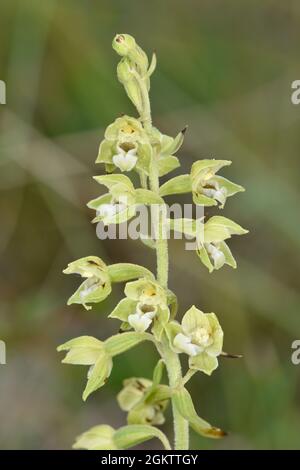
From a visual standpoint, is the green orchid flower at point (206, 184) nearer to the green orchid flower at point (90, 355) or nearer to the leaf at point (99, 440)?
the green orchid flower at point (90, 355)

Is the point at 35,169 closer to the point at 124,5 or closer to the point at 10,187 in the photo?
the point at 10,187

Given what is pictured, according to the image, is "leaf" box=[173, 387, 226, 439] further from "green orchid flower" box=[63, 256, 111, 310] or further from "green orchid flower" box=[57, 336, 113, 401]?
"green orchid flower" box=[63, 256, 111, 310]

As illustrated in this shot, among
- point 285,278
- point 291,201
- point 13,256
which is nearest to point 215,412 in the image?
point 285,278

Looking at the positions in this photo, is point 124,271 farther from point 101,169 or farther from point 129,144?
point 101,169

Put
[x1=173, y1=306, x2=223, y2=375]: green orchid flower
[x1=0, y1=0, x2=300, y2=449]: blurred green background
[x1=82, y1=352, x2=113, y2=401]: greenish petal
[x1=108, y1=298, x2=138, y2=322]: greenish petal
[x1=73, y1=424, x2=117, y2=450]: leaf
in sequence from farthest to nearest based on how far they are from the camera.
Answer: [x1=0, y1=0, x2=300, y2=449]: blurred green background < [x1=73, y1=424, x2=117, y2=450]: leaf < [x1=82, y1=352, x2=113, y2=401]: greenish petal < [x1=108, y1=298, x2=138, y2=322]: greenish petal < [x1=173, y1=306, x2=223, y2=375]: green orchid flower

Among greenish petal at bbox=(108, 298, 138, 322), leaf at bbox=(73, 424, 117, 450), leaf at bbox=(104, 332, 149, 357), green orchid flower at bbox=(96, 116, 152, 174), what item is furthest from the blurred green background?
green orchid flower at bbox=(96, 116, 152, 174)

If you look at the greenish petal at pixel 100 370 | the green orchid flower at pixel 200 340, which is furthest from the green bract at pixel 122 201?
the greenish petal at pixel 100 370

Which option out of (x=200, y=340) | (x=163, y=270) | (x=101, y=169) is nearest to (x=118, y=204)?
(x=163, y=270)
